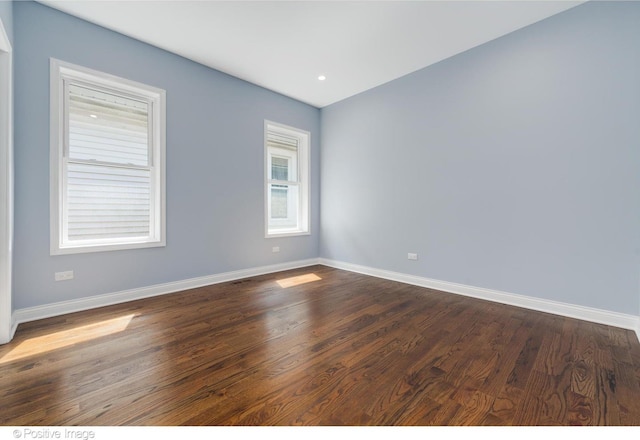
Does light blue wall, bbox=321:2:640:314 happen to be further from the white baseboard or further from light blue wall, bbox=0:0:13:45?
light blue wall, bbox=0:0:13:45

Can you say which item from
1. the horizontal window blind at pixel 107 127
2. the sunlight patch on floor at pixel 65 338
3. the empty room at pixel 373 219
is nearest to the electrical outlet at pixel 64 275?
the empty room at pixel 373 219

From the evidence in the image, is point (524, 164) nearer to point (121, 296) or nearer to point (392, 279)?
point (392, 279)

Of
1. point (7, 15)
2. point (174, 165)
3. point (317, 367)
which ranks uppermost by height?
point (7, 15)

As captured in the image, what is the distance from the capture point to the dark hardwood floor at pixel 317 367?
1403mm

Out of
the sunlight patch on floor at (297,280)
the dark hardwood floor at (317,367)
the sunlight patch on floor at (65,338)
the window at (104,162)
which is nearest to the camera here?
the dark hardwood floor at (317,367)

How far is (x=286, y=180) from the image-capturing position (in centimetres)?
495

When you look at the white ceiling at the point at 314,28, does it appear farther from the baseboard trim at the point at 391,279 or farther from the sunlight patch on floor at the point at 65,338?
the sunlight patch on floor at the point at 65,338

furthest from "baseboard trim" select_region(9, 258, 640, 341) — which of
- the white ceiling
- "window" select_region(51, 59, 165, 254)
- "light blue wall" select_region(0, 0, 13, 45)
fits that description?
the white ceiling

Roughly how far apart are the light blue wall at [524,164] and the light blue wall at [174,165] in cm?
184

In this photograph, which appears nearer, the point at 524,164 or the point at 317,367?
the point at 317,367

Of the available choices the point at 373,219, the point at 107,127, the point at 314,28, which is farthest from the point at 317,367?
the point at 107,127

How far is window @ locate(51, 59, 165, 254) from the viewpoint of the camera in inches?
108

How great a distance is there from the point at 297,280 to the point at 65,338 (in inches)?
99.1

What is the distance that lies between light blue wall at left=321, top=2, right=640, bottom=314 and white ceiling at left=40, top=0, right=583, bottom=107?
1.29 feet
